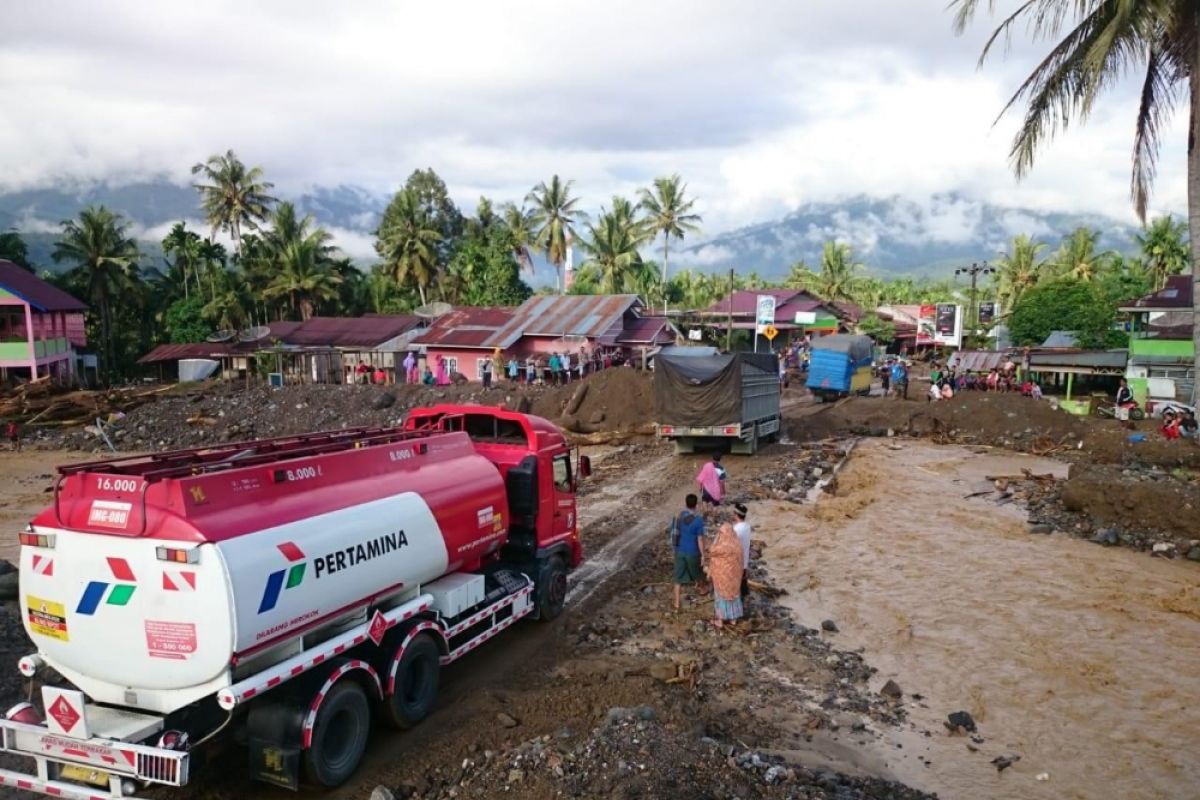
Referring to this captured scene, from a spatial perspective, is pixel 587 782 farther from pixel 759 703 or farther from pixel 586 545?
pixel 586 545

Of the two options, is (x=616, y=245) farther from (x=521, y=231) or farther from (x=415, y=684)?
(x=415, y=684)

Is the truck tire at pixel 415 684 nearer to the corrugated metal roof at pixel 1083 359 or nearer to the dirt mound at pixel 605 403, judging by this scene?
the dirt mound at pixel 605 403

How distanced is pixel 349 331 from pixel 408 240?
40.7 feet

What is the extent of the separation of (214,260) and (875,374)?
46354mm

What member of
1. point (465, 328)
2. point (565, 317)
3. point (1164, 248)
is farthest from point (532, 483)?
point (1164, 248)

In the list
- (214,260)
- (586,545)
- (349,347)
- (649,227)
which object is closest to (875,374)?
(649,227)

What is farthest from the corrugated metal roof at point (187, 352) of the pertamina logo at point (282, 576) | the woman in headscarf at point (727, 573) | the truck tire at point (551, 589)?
the pertamina logo at point (282, 576)

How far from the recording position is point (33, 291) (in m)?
39.5

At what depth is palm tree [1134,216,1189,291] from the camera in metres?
52.4

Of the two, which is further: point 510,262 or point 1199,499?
point 510,262

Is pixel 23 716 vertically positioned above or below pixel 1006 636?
above

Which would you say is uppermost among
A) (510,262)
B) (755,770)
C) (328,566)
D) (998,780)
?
(510,262)

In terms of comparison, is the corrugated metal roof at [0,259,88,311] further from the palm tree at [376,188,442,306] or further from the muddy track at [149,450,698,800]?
the muddy track at [149,450,698,800]

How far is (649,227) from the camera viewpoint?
54969 mm
